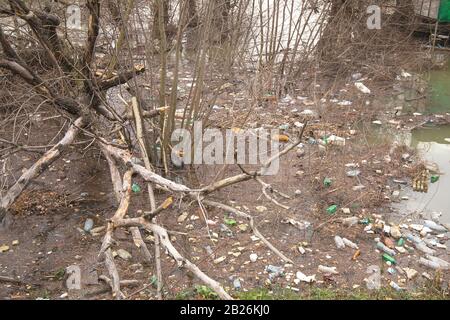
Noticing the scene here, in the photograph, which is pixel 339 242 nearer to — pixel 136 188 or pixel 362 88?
pixel 136 188

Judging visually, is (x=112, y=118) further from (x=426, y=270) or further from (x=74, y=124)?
(x=426, y=270)

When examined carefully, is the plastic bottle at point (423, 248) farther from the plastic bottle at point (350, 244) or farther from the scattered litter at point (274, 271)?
the scattered litter at point (274, 271)

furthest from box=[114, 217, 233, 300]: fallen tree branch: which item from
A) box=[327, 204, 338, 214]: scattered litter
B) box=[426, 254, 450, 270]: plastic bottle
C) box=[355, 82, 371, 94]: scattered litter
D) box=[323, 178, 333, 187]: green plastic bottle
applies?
box=[355, 82, 371, 94]: scattered litter

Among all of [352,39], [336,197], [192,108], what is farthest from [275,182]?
[352,39]

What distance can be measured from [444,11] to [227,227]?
5.92m

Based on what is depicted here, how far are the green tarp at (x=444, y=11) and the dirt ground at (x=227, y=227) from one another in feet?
11.6

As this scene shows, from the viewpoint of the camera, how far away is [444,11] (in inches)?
306

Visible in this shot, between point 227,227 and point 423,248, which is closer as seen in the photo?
point 423,248

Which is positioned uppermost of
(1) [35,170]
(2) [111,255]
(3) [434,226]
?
(1) [35,170]

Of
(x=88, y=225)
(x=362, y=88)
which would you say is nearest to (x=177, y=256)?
(x=88, y=225)

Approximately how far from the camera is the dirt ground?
3.37m

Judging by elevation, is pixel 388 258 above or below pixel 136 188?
below

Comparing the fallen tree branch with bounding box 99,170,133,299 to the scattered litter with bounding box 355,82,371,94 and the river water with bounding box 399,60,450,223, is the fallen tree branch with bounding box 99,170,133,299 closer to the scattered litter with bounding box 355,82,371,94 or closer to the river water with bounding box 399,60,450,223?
the river water with bounding box 399,60,450,223

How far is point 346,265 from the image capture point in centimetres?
354
